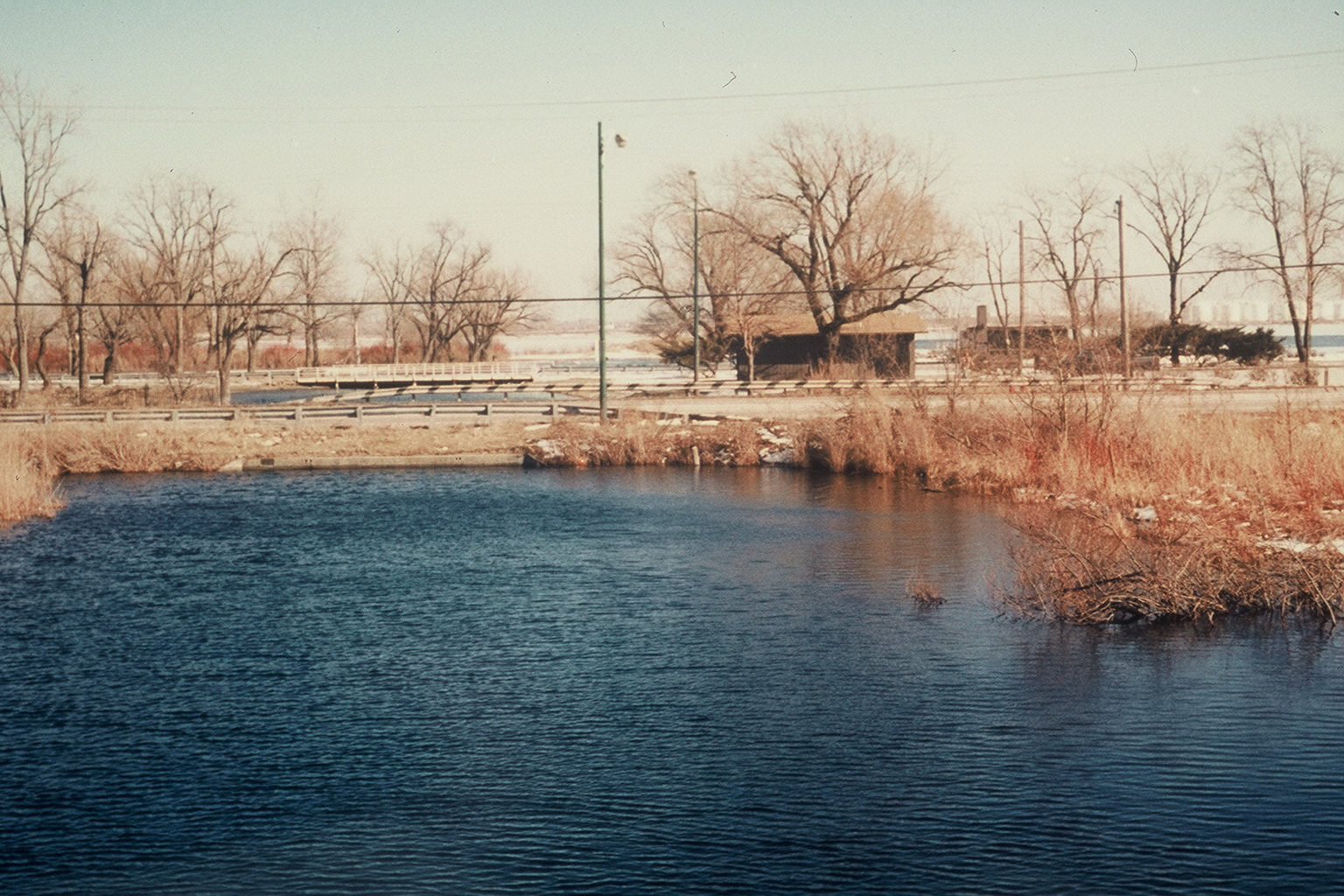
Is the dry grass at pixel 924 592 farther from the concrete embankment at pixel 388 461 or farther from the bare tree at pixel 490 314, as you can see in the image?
the bare tree at pixel 490 314

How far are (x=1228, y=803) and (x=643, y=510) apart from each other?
20042mm

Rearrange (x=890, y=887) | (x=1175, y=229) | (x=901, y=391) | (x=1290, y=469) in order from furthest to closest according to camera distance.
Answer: (x=1175, y=229), (x=901, y=391), (x=1290, y=469), (x=890, y=887)

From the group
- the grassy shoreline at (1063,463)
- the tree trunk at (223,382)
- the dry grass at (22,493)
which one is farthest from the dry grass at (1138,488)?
the tree trunk at (223,382)

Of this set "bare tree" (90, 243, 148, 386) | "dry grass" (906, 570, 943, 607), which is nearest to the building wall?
"bare tree" (90, 243, 148, 386)

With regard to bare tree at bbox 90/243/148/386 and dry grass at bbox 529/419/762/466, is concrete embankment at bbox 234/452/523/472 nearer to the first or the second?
dry grass at bbox 529/419/762/466

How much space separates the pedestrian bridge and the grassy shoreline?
38.2 metres

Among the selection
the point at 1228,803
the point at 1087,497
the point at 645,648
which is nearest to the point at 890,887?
the point at 1228,803

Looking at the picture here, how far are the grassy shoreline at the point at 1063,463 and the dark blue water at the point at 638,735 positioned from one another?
1.01 meters

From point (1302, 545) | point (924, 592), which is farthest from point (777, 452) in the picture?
point (1302, 545)

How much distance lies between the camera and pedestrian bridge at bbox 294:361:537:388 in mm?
80688

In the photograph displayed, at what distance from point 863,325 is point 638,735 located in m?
59.2

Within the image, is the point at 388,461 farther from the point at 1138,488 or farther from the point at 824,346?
the point at 824,346

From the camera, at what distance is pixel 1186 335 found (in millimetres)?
69438

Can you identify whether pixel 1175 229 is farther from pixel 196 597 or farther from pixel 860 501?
pixel 196 597
